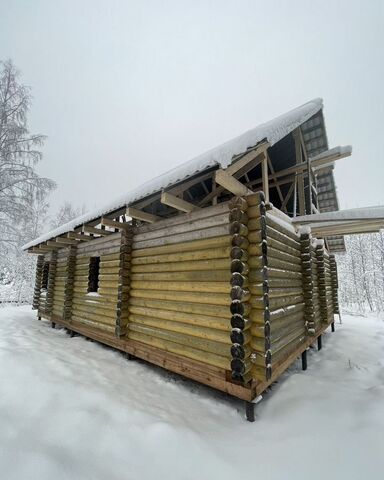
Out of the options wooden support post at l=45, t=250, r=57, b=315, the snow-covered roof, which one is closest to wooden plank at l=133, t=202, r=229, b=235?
the snow-covered roof

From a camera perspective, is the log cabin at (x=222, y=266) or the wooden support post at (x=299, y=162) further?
the wooden support post at (x=299, y=162)

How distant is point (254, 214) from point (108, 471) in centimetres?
408

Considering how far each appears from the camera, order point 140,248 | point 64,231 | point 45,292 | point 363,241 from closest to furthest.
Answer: point 140,248 < point 64,231 < point 45,292 < point 363,241

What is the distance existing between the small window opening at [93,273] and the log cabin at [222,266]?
4cm

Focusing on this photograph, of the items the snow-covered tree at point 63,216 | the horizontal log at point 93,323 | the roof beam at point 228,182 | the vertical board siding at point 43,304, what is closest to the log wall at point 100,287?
the horizontal log at point 93,323

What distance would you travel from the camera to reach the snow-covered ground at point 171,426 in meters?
2.72

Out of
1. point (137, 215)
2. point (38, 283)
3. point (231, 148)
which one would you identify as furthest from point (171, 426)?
point (38, 283)

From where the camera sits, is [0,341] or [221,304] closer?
[221,304]

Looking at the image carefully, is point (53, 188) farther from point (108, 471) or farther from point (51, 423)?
point (108, 471)

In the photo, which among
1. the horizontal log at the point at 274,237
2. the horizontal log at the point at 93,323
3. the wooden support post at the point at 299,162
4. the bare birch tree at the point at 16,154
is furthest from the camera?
the bare birch tree at the point at 16,154

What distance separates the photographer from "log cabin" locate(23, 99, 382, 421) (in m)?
4.11

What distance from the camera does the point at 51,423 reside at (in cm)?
317

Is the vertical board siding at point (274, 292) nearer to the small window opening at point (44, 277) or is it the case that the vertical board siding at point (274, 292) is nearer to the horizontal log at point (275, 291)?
the horizontal log at point (275, 291)

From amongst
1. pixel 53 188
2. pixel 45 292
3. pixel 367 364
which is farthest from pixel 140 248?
pixel 53 188
